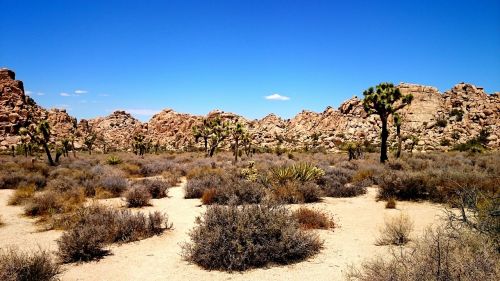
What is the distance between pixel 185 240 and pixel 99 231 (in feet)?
6.85

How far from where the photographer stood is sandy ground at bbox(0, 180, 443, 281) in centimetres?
671

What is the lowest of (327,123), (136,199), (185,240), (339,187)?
(185,240)

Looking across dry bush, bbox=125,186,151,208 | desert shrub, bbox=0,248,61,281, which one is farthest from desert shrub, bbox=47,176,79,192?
desert shrub, bbox=0,248,61,281

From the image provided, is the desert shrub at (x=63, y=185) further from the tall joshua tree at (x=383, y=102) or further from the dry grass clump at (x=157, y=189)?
the tall joshua tree at (x=383, y=102)

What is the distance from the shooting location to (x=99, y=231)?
8.30 m

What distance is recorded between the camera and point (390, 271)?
14.9 feet

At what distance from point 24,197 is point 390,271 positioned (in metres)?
15.2

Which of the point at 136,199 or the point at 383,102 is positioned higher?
the point at 383,102

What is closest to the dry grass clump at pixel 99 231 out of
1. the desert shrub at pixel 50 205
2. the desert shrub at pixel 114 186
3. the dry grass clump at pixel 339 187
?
the desert shrub at pixel 50 205

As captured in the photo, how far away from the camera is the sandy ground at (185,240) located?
6.71 m

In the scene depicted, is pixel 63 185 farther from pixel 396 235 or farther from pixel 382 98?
pixel 382 98

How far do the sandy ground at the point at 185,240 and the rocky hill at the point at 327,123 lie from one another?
40953 mm

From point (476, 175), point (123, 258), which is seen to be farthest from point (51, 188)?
point (476, 175)

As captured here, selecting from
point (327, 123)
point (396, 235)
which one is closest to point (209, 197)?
point (396, 235)
